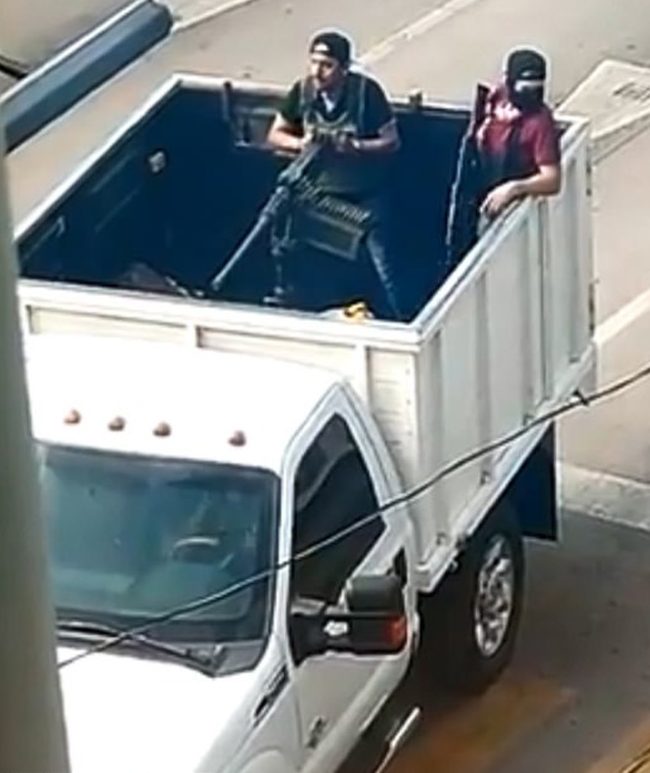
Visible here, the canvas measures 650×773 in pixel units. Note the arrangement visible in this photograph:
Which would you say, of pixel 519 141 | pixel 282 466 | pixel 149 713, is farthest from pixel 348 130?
pixel 149 713

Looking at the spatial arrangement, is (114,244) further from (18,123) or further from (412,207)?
(18,123)

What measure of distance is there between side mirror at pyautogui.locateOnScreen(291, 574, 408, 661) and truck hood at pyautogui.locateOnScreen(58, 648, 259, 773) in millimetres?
236

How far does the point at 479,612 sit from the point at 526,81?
79.7 inches

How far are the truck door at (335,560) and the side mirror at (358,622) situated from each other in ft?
0.29

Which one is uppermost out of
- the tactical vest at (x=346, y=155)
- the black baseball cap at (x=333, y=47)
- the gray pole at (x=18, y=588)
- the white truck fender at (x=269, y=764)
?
the gray pole at (x=18, y=588)

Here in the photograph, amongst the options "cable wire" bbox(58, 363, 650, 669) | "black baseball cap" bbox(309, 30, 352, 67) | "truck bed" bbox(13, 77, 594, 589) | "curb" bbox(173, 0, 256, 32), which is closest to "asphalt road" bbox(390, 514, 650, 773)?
"cable wire" bbox(58, 363, 650, 669)

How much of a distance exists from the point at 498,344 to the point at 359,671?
1.43 metres

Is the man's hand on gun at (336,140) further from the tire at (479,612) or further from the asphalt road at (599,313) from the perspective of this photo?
the asphalt road at (599,313)

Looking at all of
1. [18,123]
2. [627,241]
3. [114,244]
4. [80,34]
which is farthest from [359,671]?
[80,34]

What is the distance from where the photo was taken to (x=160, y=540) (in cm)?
636

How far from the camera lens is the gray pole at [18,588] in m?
1.35

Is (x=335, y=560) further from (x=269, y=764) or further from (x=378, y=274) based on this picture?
(x=378, y=274)

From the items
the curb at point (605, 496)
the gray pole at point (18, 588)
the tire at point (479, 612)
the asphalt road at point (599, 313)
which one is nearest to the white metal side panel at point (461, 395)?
the tire at point (479, 612)

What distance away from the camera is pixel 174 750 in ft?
Result: 18.8
